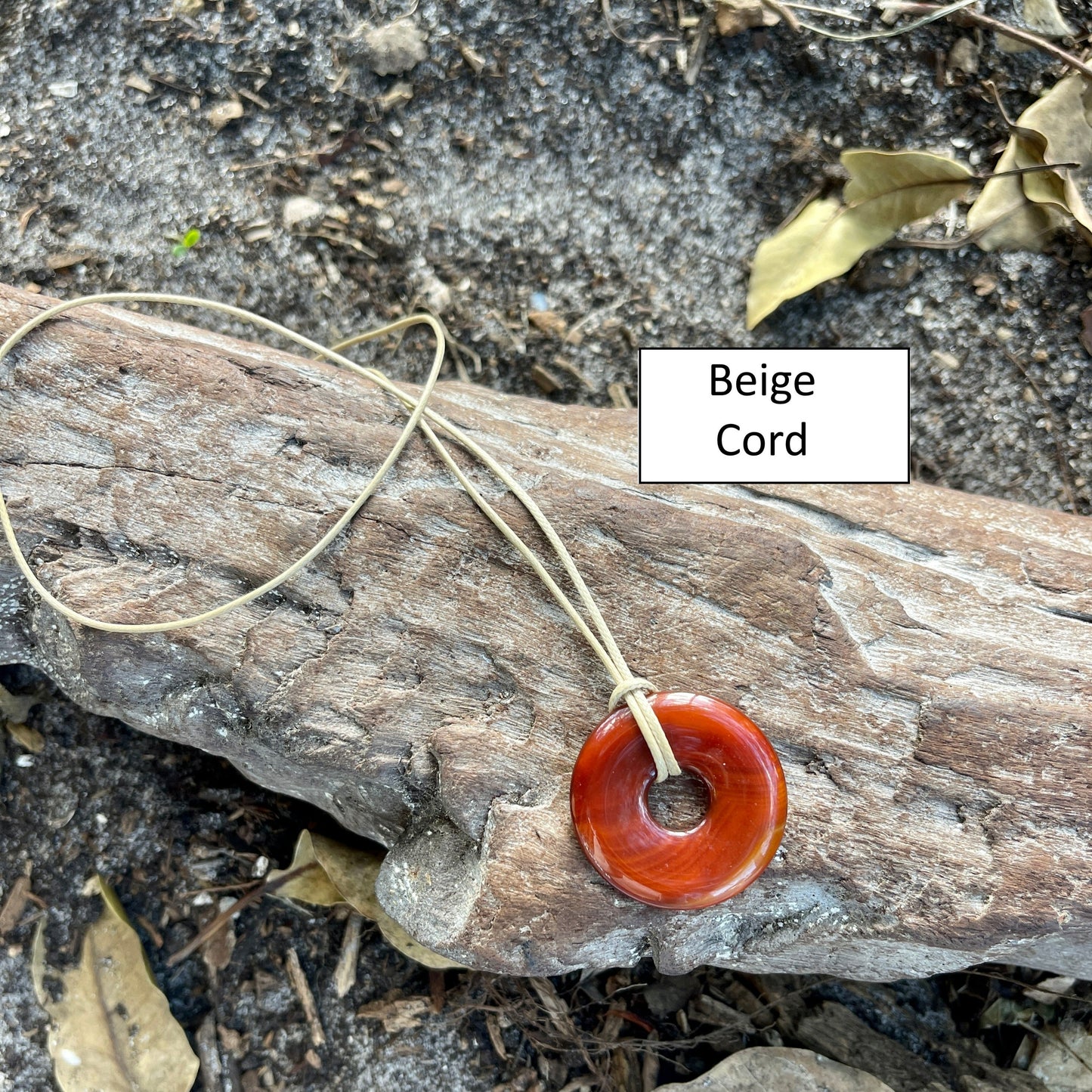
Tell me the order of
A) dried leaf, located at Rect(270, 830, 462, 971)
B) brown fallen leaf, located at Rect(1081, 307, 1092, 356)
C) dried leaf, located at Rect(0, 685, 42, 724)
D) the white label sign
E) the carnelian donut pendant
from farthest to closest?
brown fallen leaf, located at Rect(1081, 307, 1092, 356), dried leaf, located at Rect(0, 685, 42, 724), dried leaf, located at Rect(270, 830, 462, 971), the white label sign, the carnelian donut pendant

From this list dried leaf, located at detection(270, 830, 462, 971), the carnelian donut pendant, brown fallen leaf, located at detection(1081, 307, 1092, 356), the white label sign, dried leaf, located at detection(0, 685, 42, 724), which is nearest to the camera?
the carnelian donut pendant

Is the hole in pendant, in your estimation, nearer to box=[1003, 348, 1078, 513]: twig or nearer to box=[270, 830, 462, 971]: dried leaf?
box=[270, 830, 462, 971]: dried leaf

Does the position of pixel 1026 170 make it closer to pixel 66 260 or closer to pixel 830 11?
pixel 830 11

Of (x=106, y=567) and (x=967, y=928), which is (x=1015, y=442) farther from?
(x=106, y=567)

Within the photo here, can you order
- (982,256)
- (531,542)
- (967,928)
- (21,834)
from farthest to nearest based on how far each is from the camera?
(982,256) < (21,834) < (531,542) < (967,928)

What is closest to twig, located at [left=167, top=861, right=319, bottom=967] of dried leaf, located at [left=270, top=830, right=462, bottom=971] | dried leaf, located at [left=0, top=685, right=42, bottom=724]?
dried leaf, located at [left=270, top=830, right=462, bottom=971]

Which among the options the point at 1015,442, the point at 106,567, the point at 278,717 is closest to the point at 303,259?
the point at 106,567

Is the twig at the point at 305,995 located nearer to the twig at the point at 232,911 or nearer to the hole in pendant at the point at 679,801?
the twig at the point at 232,911
